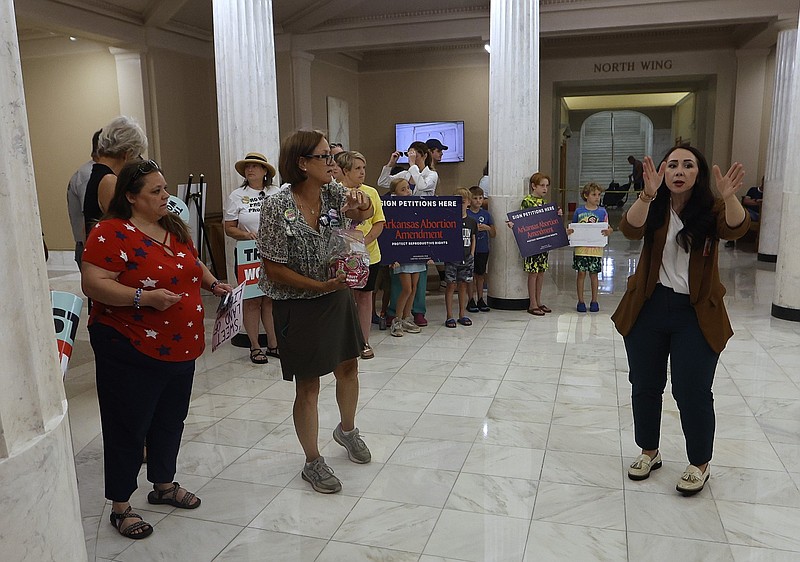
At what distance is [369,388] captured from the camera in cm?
453

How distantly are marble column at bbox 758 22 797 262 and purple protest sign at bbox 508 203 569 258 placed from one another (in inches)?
210

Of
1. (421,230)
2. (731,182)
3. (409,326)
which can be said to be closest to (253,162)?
(421,230)

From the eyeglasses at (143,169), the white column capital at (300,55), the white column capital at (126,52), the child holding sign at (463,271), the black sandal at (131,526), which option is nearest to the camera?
the eyeglasses at (143,169)

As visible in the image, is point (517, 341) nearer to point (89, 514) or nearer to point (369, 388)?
point (369, 388)

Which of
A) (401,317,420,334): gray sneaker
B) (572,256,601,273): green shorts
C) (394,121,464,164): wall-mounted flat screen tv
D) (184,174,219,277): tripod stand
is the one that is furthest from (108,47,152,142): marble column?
(572,256,601,273): green shorts

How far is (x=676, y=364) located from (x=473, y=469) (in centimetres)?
108

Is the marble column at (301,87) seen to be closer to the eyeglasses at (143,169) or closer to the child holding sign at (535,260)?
the child holding sign at (535,260)

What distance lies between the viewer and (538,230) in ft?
21.7

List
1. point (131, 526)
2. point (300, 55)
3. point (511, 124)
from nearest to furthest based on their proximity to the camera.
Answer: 1. point (131, 526)
2. point (511, 124)
3. point (300, 55)

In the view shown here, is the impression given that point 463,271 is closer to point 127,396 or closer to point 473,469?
point 473,469

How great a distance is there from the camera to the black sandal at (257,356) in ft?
17.1

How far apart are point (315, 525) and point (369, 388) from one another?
1793 millimetres

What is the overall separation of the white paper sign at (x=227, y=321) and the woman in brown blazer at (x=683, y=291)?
5.71 feet

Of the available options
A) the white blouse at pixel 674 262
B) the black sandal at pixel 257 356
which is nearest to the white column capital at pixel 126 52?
the black sandal at pixel 257 356
